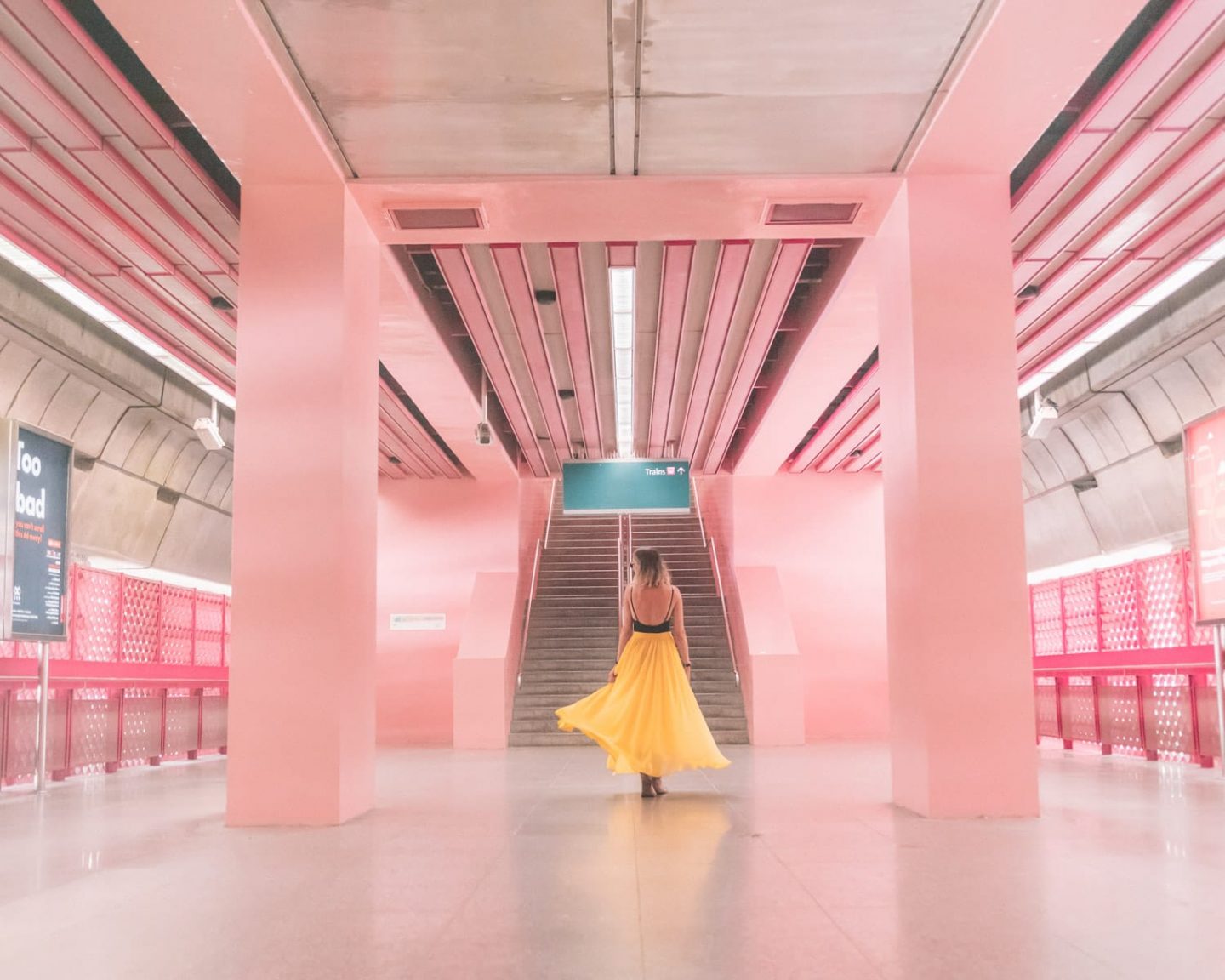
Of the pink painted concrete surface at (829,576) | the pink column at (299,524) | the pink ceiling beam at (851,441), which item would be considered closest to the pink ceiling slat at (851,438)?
the pink ceiling beam at (851,441)

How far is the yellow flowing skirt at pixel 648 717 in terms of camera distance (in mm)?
7375

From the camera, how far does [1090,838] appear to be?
5312 mm

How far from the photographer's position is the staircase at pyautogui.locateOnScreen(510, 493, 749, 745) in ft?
50.7

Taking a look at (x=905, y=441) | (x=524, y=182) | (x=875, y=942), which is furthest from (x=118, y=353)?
(x=875, y=942)

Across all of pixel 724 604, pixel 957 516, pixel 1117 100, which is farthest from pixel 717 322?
pixel 724 604

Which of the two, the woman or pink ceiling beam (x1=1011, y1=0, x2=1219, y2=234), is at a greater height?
pink ceiling beam (x1=1011, y1=0, x2=1219, y2=234)

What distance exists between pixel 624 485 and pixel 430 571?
3.21 meters

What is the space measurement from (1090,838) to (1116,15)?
368 cm

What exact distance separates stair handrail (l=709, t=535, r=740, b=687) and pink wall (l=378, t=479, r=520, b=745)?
3.22 meters

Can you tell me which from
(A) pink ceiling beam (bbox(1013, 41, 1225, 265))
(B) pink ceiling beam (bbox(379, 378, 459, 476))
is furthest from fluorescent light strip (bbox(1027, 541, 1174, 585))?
(B) pink ceiling beam (bbox(379, 378, 459, 476))

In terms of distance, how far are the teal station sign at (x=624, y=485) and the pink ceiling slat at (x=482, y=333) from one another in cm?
95

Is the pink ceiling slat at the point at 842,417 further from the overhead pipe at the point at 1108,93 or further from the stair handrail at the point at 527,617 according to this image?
the stair handrail at the point at 527,617

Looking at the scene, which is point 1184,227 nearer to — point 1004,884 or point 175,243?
point 1004,884

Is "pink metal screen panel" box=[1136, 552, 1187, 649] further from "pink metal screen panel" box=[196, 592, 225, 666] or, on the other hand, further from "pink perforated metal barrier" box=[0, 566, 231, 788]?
"pink metal screen panel" box=[196, 592, 225, 666]
